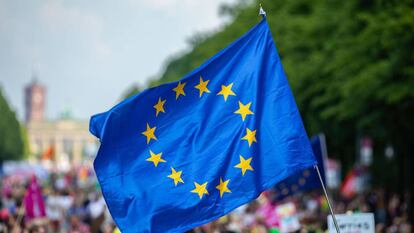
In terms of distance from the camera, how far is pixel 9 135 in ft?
475

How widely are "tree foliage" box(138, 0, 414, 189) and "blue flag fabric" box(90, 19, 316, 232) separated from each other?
54.7 ft

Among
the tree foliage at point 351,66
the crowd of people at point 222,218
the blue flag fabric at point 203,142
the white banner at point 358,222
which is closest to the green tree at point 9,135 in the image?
the tree foliage at point 351,66

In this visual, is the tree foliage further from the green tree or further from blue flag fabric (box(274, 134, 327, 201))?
the green tree

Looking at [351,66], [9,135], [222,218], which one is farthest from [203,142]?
[9,135]

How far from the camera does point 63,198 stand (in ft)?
103

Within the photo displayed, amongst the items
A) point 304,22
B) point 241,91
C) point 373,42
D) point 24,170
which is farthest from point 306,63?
point 241,91

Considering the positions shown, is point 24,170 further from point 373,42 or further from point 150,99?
point 150,99

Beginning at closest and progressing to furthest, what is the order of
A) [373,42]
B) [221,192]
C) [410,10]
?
[221,192]
[410,10]
[373,42]

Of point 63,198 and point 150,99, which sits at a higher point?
point 150,99

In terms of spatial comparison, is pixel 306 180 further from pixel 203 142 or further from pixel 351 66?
pixel 203 142

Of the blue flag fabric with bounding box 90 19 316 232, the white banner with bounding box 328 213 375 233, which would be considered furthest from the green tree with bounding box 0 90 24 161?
the blue flag fabric with bounding box 90 19 316 232

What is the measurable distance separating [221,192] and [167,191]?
1.67 ft

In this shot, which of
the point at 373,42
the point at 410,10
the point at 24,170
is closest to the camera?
the point at 410,10

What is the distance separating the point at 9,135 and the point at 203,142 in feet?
443
